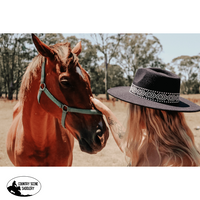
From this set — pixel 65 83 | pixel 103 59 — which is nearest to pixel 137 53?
pixel 103 59

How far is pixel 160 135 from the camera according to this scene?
1.22m

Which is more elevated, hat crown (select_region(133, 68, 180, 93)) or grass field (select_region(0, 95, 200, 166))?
hat crown (select_region(133, 68, 180, 93))

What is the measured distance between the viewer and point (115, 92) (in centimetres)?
148

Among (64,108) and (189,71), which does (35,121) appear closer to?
(64,108)

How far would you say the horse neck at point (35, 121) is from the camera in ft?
4.67

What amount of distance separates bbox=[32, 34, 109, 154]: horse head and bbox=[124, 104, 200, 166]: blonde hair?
0.79 ft

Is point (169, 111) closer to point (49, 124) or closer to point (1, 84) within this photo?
point (49, 124)

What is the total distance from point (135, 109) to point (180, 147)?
0.41m

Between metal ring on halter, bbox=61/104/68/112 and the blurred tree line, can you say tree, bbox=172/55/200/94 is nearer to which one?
the blurred tree line

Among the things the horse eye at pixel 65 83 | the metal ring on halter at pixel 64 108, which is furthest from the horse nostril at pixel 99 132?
the horse eye at pixel 65 83

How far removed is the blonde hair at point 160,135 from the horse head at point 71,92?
0.79 ft

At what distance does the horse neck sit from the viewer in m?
1.42
